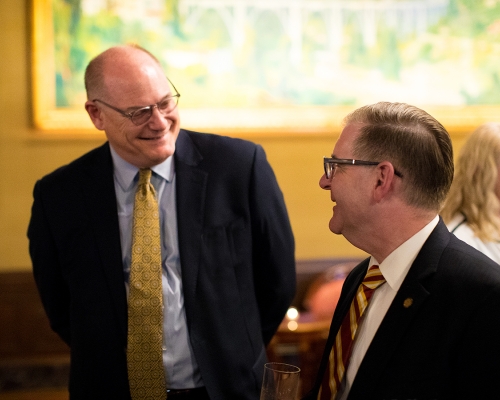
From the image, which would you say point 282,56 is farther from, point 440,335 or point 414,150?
point 440,335

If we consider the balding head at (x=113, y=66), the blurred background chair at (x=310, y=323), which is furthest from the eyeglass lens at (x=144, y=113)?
the blurred background chair at (x=310, y=323)

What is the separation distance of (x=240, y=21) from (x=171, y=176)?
8.95 feet

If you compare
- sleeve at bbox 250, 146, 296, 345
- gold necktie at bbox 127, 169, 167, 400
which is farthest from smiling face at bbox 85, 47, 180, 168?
sleeve at bbox 250, 146, 296, 345

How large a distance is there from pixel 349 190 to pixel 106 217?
106cm

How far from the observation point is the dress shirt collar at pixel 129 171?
2.39 meters

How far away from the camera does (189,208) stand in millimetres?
2357

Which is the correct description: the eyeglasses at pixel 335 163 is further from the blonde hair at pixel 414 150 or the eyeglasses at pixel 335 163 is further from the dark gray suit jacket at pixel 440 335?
the dark gray suit jacket at pixel 440 335

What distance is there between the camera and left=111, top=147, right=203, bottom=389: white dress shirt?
2.25 metres

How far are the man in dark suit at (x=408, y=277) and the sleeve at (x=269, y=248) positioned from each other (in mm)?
760

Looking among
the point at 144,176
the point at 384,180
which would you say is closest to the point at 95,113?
the point at 144,176

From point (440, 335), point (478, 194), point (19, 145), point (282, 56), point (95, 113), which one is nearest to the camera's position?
point (440, 335)

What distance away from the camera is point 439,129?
1.61m

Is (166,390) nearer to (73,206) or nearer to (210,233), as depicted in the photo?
(210,233)

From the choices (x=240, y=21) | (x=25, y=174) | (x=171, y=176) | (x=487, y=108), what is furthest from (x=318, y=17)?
(x=171, y=176)
